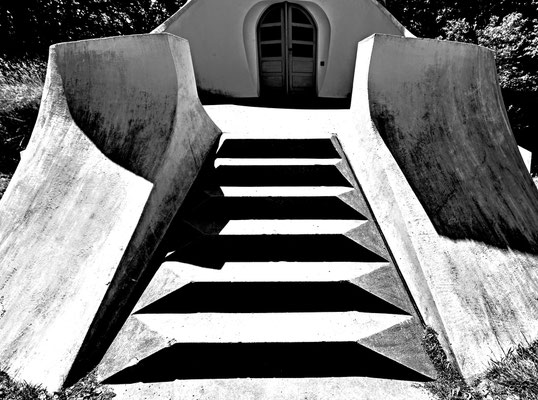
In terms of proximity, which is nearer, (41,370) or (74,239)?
(41,370)

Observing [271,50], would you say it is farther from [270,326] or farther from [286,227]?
[270,326]

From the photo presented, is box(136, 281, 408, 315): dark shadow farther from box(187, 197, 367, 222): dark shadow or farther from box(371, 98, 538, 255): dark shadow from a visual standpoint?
box(371, 98, 538, 255): dark shadow

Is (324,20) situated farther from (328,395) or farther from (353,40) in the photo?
(328,395)

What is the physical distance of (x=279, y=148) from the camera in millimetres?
4402

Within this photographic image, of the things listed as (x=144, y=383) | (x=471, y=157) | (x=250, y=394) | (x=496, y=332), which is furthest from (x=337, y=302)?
(x=471, y=157)

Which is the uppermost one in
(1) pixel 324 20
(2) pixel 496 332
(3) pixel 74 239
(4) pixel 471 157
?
(1) pixel 324 20

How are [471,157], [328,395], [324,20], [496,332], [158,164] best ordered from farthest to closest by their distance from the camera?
[324,20], [471,157], [158,164], [496,332], [328,395]

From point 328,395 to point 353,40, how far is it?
6.96 meters

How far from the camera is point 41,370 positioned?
2.71 metres

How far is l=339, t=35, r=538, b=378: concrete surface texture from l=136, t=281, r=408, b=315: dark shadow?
1.84 feet

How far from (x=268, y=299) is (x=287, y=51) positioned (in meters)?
5.98

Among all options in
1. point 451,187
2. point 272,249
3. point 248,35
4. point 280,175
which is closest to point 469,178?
point 451,187

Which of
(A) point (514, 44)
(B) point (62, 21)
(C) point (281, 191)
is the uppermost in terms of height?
(B) point (62, 21)

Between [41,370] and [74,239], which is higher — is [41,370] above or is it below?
below
